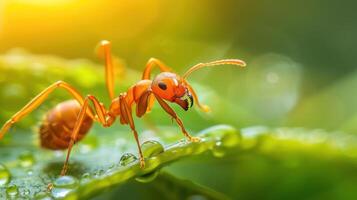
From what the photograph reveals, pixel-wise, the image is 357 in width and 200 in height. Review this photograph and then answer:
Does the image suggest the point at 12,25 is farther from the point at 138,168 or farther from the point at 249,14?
the point at 138,168

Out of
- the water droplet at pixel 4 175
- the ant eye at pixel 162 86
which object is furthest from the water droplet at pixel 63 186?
the ant eye at pixel 162 86

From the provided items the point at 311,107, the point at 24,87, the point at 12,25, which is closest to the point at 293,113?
the point at 311,107

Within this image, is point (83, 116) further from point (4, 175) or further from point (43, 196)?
point (43, 196)

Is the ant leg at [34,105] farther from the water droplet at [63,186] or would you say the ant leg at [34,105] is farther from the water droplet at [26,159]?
the water droplet at [63,186]

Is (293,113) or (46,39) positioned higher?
(46,39)

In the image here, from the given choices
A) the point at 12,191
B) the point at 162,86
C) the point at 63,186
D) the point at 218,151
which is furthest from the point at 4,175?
the point at 162,86

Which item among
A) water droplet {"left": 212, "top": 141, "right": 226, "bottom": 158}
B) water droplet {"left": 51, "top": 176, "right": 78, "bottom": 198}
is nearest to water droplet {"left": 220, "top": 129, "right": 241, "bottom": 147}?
water droplet {"left": 212, "top": 141, "right": 226, "bottom": 158}
